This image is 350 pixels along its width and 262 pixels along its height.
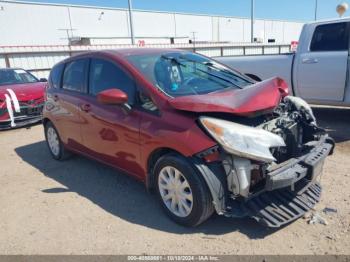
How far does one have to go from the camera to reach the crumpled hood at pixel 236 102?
120 inches

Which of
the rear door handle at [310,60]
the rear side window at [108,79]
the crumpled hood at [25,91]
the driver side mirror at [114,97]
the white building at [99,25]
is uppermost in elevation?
the white building at [99,25]

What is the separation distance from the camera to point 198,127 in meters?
3.03

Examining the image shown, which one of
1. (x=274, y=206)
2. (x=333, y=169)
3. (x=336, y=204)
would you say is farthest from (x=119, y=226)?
(x=333, y=169)

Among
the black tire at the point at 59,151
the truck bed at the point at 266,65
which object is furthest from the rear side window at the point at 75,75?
the truck bed at the point at 266,65

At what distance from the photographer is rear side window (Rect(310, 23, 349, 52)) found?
614 cm

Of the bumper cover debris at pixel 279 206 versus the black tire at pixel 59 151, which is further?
the black tire at pixel 59 151

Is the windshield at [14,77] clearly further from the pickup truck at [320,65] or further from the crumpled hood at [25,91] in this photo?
the pickup truck at [320,65]

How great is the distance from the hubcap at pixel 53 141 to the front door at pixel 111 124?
1.14 m

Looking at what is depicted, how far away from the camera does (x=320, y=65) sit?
6305 millimetres

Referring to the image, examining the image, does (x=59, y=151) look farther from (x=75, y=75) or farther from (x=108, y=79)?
(x=108, y=79)

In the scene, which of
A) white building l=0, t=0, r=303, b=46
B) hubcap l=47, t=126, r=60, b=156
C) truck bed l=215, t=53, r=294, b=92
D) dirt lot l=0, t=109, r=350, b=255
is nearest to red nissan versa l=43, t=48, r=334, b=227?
dirt lot l=0, t=109, r=350, b=255

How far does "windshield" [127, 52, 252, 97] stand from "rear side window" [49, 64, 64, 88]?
181cm

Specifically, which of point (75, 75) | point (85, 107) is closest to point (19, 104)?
point (75, 75)

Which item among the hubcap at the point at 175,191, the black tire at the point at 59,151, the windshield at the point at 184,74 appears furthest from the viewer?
the black tire at the point at 59,151
